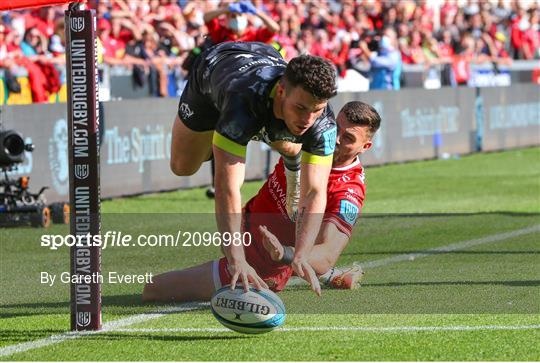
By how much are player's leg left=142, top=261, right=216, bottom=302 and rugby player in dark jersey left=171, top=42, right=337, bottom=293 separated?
1.16 metres

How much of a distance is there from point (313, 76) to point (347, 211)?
2537 mm

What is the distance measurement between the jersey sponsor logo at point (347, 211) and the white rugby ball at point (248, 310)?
201cm

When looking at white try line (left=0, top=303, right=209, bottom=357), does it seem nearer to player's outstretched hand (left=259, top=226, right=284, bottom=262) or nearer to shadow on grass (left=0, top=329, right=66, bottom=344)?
shadow on grass (left=0, top=329, right=66, bottom=344)

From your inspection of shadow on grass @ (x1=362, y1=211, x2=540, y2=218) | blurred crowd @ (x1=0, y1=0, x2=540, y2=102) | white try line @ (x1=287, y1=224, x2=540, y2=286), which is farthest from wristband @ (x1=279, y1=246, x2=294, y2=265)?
blurred crowd @ (x1=0, y1=0, x2=540, y2=102)

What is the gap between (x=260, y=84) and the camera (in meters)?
7.18

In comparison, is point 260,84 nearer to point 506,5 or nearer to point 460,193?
point 460,193

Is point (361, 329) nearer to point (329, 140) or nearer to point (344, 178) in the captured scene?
point (329, 140)

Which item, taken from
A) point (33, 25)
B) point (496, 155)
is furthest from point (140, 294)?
point (496, 155)

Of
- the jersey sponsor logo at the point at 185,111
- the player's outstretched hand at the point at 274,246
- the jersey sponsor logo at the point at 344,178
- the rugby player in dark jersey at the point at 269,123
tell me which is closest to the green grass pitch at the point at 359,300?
the player's outstretched hand at the point at 274,246

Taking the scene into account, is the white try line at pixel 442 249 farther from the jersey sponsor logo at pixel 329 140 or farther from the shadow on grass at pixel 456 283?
the jersey sponsor logo at pixel 329 140

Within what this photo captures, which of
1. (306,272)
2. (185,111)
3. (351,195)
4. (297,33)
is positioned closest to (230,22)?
(351,195)

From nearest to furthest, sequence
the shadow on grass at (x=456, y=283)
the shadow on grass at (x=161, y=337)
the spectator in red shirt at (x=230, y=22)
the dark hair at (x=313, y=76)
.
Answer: the dark hair at (x=313, y=76), the shadow on grass at (x=161, y=337), the shadow on grass at (x=456, y=283), the spectator in red shirt at (x=230, y=22)

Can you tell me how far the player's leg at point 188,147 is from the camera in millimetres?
9016

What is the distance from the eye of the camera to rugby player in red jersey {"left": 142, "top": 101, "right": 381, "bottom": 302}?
8.84 meters
